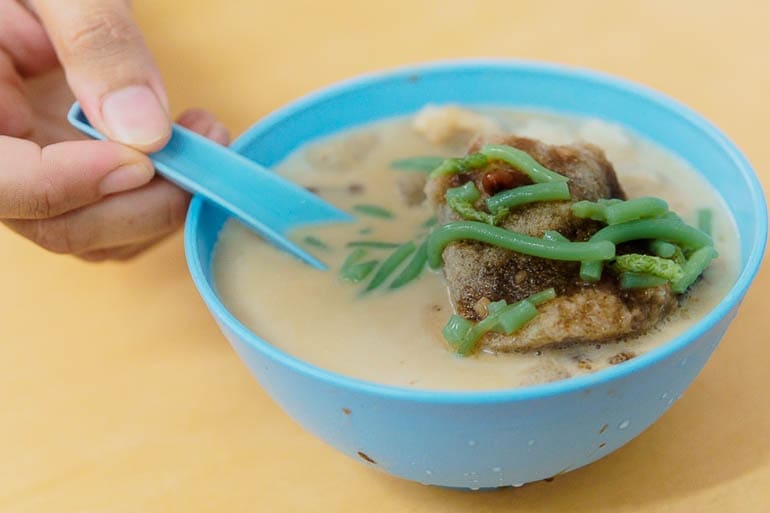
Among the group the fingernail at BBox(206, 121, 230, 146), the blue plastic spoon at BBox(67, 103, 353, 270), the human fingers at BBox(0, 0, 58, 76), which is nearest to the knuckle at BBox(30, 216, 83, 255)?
the blue plastic spoon at BBox(67, 103, 353, 270)

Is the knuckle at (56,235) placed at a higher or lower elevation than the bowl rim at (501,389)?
lower

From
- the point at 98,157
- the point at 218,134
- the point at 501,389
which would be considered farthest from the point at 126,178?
the point at 501,389

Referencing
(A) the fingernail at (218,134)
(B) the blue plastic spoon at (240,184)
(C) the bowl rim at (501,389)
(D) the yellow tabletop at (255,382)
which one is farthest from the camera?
(A) the fingernail at (218,134)

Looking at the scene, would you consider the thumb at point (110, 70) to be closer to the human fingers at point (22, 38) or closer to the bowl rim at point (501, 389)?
the bowl rim at point (501, 389)

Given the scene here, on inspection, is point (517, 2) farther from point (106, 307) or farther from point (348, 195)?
point (106, 307)

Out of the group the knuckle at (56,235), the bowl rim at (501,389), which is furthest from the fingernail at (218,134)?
the knuckle at (56,235)

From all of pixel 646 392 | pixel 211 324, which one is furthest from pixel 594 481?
pixel 211 324
